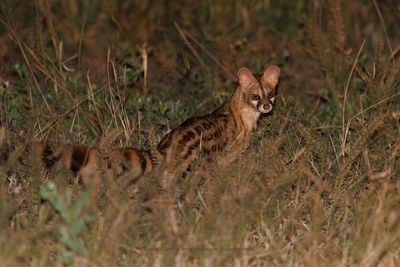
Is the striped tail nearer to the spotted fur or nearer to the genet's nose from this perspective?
the spotted fur

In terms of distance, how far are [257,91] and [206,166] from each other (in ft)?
5.08

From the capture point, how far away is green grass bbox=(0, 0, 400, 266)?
447 cm

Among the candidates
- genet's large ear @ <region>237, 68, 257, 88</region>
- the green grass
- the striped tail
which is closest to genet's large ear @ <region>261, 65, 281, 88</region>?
genet's large ear @ <region>237, 68, 257, 88</region>

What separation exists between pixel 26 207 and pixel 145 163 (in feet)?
2.36

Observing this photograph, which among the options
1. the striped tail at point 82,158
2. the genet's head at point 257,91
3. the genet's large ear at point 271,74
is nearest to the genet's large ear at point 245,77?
the genet's head at point 257,91

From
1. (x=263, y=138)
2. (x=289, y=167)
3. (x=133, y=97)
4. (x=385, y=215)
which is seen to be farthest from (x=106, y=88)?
(x=385, y=215)

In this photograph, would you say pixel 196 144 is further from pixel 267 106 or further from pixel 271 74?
pixel 271 74

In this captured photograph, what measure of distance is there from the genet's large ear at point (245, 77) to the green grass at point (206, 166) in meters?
0.28

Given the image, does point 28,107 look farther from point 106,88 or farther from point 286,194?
point 286,194

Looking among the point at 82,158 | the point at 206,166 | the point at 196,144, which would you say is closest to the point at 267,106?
the point at 196,144

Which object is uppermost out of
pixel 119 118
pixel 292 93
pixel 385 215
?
pixel 385 215

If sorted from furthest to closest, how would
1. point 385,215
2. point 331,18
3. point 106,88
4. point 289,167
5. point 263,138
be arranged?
point 331,18 → point 106,88 → point 263,138 → point 289,167 → point 385,215

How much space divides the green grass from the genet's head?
0.11 metres

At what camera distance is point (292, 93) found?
8.45 m
